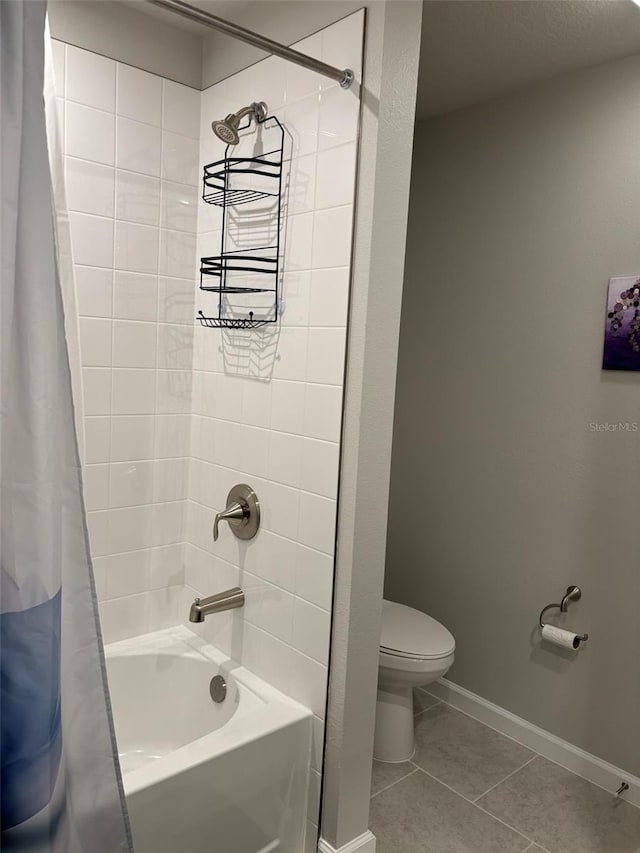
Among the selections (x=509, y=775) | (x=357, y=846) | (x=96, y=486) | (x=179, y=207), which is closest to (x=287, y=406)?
(x=96, y=486)

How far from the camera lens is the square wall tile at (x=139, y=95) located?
211 cm

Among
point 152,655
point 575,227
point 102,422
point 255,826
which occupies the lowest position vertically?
point 255,826

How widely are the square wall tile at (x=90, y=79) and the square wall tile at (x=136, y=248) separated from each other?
35 cm

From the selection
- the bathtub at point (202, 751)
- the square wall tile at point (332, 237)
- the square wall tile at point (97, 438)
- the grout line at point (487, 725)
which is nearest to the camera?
the bathtub at point (202, 751)

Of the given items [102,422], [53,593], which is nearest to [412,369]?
[102,422]

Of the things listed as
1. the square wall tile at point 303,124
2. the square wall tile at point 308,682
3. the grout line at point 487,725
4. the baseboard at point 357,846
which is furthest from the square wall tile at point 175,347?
the grout line at point 487,725

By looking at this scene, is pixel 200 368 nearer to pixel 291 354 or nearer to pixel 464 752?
pixel 291 354

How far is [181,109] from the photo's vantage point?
2.25 meters

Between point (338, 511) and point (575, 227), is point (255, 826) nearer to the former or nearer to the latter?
point (338, 511)

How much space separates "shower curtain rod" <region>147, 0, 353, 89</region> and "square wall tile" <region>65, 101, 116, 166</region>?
24.4 inches

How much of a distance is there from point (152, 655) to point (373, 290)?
4.51 feet

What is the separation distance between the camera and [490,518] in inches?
111

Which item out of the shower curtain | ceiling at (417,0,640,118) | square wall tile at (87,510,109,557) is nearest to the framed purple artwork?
ceiling at (417,0,640,118)

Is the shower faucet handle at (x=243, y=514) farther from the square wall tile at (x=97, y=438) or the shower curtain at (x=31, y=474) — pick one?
the shower curtain at (x=31, y=474)
